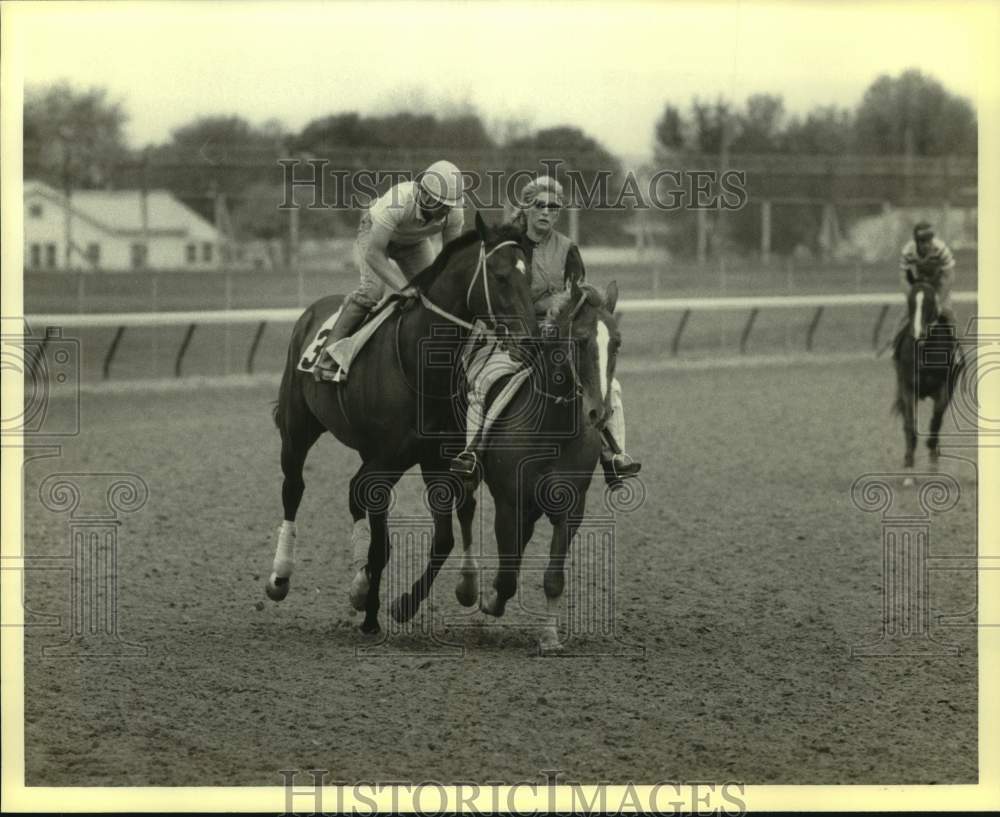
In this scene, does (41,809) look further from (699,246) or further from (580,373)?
(699,246)

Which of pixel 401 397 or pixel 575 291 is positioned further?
pixel 401 397

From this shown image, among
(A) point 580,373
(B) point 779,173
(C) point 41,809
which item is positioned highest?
(B) point 779,173

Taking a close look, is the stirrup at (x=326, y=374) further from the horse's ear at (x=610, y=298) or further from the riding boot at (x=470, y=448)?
the horse's ear at (x=610, y=298)

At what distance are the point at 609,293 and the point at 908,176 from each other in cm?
2238

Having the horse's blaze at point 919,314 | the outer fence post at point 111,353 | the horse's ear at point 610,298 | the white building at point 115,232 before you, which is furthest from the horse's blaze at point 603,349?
the white building at point 115,232

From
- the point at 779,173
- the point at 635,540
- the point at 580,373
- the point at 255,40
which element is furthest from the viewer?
the point at 779,173

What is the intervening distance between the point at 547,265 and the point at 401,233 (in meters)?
0.74

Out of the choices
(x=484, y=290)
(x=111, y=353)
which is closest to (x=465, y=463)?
(x=484, y=290)

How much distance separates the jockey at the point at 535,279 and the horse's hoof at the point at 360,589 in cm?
72

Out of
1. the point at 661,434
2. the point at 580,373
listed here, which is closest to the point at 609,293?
the point at 580,373

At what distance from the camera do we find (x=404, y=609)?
774cm

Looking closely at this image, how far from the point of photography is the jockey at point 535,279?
23.1ft

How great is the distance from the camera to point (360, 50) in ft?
64.2

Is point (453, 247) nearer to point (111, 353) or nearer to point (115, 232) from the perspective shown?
point (111, 353)
